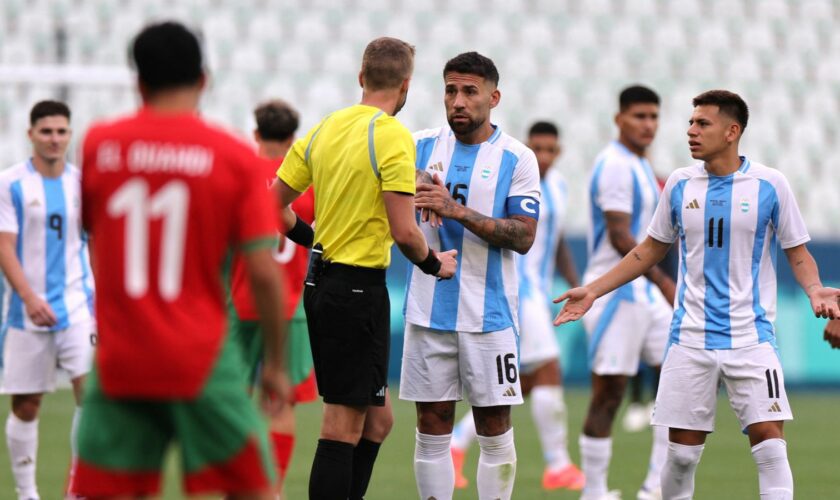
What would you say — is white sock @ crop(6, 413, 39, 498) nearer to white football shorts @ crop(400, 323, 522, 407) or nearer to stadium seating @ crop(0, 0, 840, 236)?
white football shorts @ crop(400, 323, 522, 407)

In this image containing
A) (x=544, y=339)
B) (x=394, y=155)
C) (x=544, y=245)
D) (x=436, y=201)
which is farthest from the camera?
(x=544, y=245)

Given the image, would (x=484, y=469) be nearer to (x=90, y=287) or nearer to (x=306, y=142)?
(x=306, y=142)

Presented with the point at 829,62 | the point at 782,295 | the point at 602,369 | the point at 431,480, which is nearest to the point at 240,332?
the point at 431,480

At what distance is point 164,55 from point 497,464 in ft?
10.1

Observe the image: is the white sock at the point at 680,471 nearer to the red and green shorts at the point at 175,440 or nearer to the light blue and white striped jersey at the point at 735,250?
the light blue and white striped jersey at the point at 735,250

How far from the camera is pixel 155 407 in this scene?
12.7 feet

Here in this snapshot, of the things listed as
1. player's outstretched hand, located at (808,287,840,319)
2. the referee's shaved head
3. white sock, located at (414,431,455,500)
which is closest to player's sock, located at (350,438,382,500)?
white sock, located at (414,431,455,500)

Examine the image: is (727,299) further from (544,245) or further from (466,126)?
(544,245)

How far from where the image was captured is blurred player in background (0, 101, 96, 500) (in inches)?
306

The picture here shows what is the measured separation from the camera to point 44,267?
26.1 feet

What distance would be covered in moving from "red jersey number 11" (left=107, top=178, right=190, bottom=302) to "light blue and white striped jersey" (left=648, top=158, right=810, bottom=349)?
303 centimetres

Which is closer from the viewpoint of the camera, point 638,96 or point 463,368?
point 463,368

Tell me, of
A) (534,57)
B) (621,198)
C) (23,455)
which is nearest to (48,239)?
(23,455)

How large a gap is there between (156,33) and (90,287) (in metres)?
4.53
